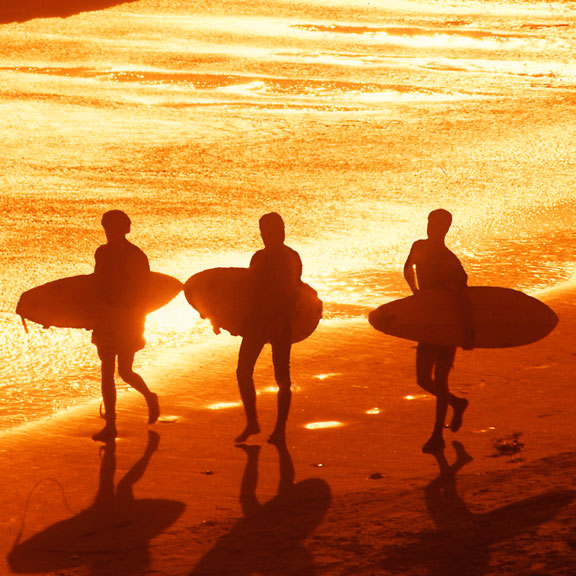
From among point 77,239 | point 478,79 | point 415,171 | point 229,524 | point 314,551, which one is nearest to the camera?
point 314,551

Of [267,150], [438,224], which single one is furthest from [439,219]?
[267,150]

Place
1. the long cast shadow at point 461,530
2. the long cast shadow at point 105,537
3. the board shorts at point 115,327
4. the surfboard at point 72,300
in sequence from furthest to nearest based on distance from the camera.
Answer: the surfboard at point 72,300
the board shorts at point 115,327
the long cast shadow at point 105,537
the long cast shadow at point 461,530

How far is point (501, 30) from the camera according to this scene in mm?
34750

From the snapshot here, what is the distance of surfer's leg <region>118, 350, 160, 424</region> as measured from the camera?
30.0ft

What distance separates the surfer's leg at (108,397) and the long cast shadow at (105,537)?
28.9 inches

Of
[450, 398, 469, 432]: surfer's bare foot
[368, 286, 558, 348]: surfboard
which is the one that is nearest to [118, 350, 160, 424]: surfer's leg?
[368, 286, 558, 348]: surfboard

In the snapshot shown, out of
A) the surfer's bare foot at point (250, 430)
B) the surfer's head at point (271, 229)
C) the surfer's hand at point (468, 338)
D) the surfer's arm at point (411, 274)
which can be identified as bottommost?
the surfer's bare foot at point (250, 430)

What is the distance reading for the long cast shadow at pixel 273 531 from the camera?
22.5ft

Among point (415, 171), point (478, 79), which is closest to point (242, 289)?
point (415, 171)

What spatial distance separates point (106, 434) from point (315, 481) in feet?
5.22

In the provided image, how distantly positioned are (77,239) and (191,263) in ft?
5.37

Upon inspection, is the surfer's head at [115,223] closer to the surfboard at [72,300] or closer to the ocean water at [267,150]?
the surfboard at [72,300]

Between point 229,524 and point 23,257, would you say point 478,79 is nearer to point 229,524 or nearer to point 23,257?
point 23,257

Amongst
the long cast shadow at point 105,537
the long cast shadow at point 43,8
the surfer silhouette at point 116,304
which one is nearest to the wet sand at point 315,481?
the long cast shadow at point 105,537
